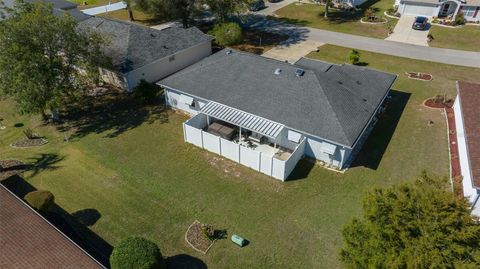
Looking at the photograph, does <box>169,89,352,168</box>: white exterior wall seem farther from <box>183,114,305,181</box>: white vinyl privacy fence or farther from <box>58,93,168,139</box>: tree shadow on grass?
<box>58,93,168,139</box>: tree shadow on grass

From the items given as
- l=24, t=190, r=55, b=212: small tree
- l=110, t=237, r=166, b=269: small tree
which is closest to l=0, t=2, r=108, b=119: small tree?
l=24, t=190, r=55, b=212: small tree

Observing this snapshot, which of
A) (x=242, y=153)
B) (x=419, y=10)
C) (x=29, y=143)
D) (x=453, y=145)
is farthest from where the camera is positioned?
(x=419, y=10)

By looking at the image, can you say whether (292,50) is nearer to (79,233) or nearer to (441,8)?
(441,8)

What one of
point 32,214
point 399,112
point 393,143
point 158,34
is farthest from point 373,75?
point 32,214

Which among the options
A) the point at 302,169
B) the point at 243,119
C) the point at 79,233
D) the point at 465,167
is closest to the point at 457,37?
the point at 465,167

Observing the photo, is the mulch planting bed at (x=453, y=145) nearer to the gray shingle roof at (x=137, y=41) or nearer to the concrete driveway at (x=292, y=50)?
the concrete driveway at (x=292, y=50)

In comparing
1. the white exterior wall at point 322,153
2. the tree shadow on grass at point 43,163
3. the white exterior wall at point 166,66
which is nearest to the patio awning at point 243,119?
the white exterior wall at point 322,153

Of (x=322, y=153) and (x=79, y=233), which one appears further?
(x=322, y=153)
